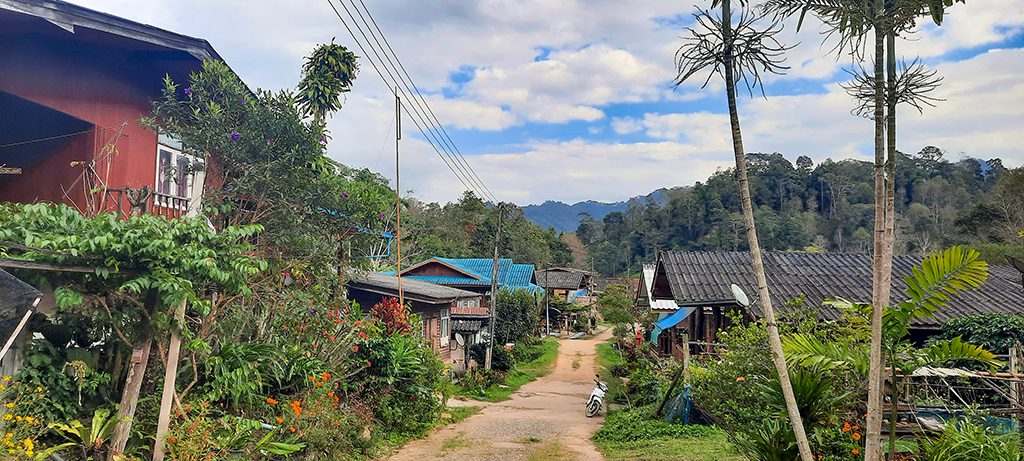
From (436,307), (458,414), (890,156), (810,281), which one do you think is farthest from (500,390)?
(890,156)

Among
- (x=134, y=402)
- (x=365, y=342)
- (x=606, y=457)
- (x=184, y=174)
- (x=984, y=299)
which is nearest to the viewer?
(x=134, y=402)

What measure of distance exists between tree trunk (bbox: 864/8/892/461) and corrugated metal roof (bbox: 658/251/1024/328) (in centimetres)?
797

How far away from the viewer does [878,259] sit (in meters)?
4.48

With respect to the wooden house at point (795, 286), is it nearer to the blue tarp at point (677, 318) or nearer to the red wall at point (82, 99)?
the blue tarp at point (677, 318)

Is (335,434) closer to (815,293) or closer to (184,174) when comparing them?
(184,174)

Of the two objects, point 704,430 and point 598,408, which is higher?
point 704,430

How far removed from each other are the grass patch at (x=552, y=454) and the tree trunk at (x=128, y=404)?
6.06 m

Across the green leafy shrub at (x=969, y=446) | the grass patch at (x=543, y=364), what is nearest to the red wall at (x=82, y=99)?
the green leafy shrub at (x=969, y=446)

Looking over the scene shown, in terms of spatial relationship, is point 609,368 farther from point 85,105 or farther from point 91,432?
point 91,432

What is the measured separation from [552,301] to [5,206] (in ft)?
132

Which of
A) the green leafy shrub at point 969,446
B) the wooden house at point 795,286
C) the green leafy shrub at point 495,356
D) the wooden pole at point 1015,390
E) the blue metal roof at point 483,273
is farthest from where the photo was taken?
the blue metal roof at point 483,273

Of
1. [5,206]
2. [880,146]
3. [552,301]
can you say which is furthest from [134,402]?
[552,301]

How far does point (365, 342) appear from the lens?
1088 centimetres

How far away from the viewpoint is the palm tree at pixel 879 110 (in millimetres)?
4539
